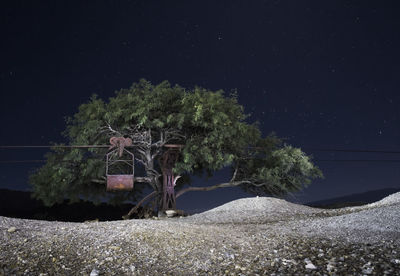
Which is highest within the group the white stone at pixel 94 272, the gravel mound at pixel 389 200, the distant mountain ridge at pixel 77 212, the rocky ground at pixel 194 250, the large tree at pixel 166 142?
the large tree at pixel 166 142

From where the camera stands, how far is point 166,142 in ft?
66.6

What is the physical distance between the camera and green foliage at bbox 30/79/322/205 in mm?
18562

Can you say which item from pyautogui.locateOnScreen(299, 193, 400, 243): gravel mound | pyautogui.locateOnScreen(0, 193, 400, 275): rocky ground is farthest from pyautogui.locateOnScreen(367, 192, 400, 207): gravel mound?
pyautogui.locateOnScreen(0, 193, 400, 275): rocky ground

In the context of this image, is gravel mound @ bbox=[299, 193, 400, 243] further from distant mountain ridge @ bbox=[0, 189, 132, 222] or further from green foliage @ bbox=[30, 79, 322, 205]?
distant mountain ridge @ bbox=[0, 189, 132, 222]

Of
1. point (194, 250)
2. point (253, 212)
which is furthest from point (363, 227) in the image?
point (253, 212)

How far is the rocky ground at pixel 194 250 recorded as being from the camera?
643cm

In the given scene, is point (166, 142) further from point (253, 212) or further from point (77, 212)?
point (77, 212)

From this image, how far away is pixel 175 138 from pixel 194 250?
12521 mm

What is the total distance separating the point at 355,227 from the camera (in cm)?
1057

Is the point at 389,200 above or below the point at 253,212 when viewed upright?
above

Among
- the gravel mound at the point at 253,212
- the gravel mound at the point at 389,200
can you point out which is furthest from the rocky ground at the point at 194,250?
the gravel mound at the point at 389,200

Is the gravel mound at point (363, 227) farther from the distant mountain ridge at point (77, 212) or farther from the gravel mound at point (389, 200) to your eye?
the distant mountain ridge at point (77, 212)

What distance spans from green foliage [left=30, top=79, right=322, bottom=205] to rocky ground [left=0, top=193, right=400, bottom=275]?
8668 mm

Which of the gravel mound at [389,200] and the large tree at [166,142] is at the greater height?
the large tree at [166,142]
